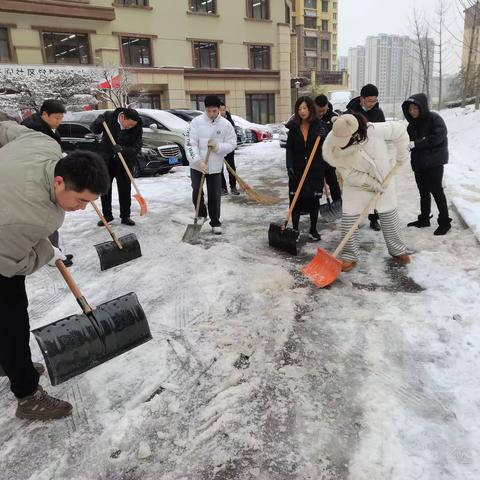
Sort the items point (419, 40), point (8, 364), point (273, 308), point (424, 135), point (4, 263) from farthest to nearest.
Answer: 1. point (419, 40)
2. point (424, 135)
3. point (273, 308)
4. point (8, 364)
5. point (4, 263)

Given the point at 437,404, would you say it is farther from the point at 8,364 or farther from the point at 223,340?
the point at 8,364

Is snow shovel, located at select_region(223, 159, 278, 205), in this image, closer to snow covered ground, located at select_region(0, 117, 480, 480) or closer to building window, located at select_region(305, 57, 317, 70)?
snow covered ground, located at select_region(0, 117, 480, 480)

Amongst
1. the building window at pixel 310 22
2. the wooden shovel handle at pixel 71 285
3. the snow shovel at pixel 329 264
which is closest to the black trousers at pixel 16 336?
the wooden shovel handle at pixel 71 285

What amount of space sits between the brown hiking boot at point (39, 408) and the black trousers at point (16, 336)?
4 centimetres

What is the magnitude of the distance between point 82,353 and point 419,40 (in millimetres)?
27708

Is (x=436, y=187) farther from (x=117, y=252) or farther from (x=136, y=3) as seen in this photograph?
(x=136, y=3)

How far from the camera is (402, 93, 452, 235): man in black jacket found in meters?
4.82

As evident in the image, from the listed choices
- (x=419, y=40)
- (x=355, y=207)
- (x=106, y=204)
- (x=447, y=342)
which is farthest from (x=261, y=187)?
(x=419, y=40)

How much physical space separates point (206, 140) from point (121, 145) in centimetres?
142

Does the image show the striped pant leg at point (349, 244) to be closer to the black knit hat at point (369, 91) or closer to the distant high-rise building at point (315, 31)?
the black knit hat at point (369, 91)

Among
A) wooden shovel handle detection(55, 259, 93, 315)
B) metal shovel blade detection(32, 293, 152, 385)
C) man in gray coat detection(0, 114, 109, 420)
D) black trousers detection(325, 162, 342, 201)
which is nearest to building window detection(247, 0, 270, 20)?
black trousers detection(325, 162, 342, 201)

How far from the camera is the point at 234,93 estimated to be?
2517 centimetres

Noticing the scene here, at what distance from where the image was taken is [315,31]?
59.7m

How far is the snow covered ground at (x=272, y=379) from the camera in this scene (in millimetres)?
2119
